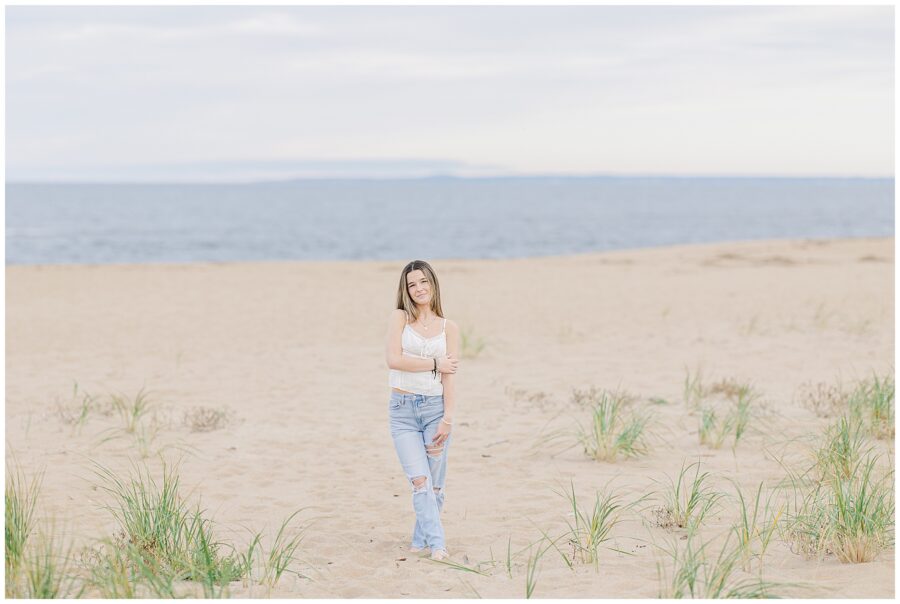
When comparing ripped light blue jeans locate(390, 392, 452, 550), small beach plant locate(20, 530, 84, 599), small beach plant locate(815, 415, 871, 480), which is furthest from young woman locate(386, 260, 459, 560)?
small beach plant locate(815, 415, 871, 480)

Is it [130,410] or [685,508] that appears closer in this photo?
[685,508]

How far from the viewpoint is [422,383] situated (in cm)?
533

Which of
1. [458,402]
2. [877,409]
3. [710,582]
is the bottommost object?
[710,582]

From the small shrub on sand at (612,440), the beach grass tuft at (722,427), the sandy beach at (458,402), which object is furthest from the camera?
the beach grass tuft at (722,427)

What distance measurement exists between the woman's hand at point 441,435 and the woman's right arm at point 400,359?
0.95 feet

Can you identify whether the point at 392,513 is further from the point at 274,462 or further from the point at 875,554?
the point at 875,554

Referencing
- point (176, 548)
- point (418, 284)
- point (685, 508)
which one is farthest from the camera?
point (685, 508)

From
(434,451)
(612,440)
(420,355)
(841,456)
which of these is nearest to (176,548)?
(434,451)

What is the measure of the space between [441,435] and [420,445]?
0.13 meters

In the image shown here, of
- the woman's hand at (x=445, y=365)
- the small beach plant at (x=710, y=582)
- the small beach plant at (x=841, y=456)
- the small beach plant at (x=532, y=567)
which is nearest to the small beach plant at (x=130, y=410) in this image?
the woman's hand at (x=445, y=365)

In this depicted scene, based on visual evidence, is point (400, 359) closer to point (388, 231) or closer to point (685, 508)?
point (685, 508)

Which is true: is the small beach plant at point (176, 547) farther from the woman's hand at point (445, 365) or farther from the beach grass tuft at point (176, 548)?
the woman's hand at point (445, 365)

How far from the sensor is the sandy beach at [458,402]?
17.9ft

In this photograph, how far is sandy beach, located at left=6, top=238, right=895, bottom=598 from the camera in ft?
17.9
